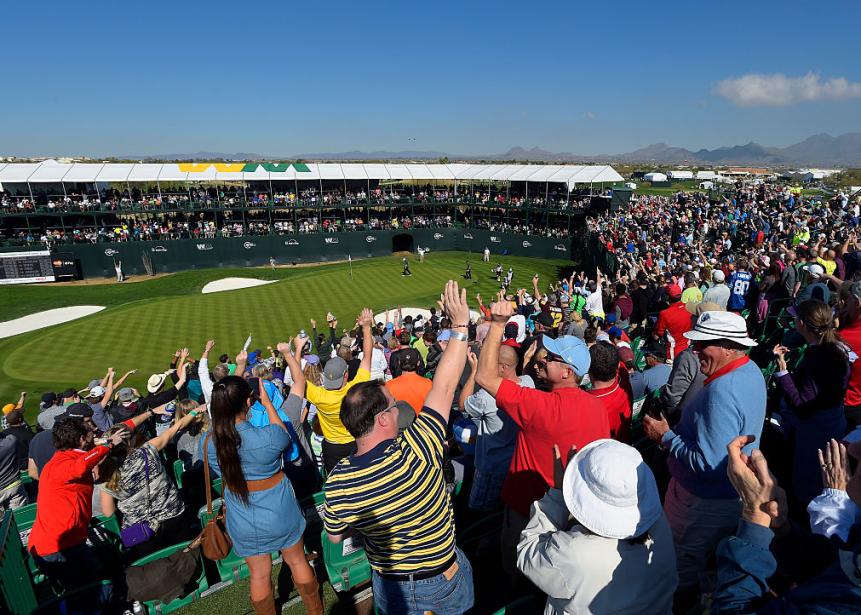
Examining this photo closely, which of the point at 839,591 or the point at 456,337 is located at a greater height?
the point at 456,337

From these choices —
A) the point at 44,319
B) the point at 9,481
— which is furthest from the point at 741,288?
the point at 44,319

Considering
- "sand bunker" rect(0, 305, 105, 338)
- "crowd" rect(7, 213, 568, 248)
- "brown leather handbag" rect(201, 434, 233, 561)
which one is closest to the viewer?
"brown leather handbag" rect(201, 434, 233, 561)

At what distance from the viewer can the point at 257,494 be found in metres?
3.76

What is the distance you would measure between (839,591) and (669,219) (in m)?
30.4

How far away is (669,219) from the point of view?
29.0 m

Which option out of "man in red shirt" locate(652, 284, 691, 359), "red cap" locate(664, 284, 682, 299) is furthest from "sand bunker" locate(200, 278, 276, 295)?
"man in red shirt" locate(652, 284, 691, 359)

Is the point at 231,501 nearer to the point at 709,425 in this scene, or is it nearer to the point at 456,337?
the point at 456,337

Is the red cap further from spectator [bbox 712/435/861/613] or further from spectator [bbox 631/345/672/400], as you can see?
spectator [bbox 712/435/861/613]

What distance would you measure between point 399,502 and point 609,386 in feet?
7.82

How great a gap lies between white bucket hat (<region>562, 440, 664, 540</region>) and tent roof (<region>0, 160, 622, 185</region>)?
135ft

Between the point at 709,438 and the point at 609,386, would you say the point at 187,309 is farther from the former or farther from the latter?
the point at 709,438

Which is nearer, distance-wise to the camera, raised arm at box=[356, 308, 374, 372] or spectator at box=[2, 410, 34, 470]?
raised arm at box=[356, 308, 374, 372]

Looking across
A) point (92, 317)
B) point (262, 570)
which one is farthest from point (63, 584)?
point (92, 317)

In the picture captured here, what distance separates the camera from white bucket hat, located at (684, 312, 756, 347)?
138 inches
